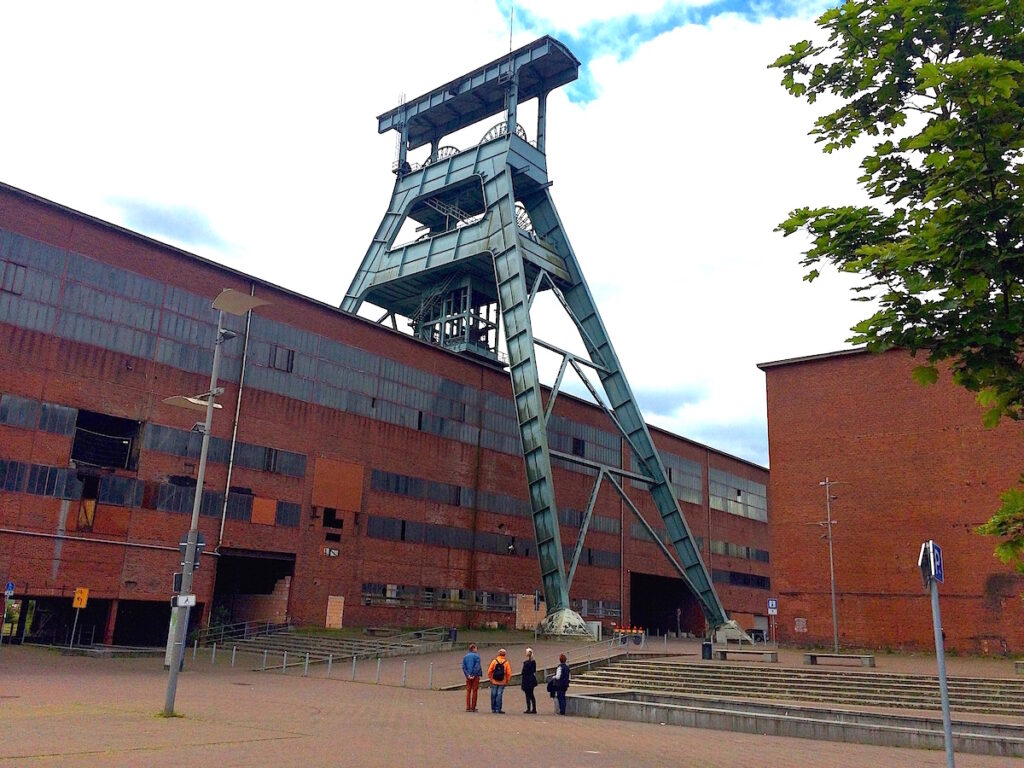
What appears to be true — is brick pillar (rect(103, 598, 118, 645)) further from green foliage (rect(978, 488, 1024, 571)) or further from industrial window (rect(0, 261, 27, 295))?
green foliage (rect(978, 488, 1024, 571))

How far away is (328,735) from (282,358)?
97.8 ft

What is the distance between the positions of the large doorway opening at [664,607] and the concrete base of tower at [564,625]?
24.9m

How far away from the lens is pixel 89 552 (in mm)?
32469

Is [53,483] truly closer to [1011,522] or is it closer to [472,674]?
[472,674]

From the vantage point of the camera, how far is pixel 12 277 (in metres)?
32.0

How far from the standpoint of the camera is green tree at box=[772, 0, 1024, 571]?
6.91m

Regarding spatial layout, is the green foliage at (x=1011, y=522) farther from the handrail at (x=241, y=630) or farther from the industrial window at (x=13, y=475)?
the handrail at (x=241, y=630)

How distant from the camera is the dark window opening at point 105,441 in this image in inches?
1303

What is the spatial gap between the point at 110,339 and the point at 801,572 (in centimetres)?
3545

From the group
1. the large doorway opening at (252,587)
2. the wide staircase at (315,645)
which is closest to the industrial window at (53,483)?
the large doorway opening at (252,587)

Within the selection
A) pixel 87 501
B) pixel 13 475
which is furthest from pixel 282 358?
pixel 13 475

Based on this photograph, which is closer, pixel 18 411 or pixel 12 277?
pixel 18 411

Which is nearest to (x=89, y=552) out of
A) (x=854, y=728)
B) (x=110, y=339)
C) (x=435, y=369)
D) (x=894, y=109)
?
(x=110, y=339)

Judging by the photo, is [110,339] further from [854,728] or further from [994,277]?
[994,277]
